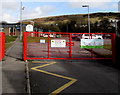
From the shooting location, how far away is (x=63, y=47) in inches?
445

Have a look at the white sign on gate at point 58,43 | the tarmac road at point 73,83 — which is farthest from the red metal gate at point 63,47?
the tarmac road at point 73,83

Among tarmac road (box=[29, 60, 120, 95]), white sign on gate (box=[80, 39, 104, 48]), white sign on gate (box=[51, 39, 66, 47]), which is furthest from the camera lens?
white sign on gate (box=[80, 39, 104, 48])

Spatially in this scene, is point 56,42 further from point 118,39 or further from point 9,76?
point 9,76

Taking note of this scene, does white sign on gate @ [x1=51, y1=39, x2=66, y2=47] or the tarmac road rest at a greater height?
white sign on gate @ [x1=51, y1=39, x2=66, y2=47]

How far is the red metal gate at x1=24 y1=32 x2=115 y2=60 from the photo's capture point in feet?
36.1

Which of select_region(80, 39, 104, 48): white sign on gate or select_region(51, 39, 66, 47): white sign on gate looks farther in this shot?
select_region(80, 39, 104, 48): white sign on gate

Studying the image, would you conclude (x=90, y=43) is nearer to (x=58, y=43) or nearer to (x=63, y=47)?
(x=63, y=47)

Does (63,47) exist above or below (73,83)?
above

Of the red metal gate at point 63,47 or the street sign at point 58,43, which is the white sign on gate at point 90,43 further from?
the street sign at point 58,43

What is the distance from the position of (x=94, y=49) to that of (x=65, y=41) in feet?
7.37

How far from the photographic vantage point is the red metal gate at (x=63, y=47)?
36.1ft

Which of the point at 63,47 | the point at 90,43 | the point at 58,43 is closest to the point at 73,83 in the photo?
the point at 58,43

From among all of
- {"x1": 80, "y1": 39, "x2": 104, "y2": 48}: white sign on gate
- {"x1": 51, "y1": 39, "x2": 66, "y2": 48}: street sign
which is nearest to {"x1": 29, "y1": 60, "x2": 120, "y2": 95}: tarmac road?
{"x1": 51, "y1": 39, "x2": 66, "y2": 48}: street sign

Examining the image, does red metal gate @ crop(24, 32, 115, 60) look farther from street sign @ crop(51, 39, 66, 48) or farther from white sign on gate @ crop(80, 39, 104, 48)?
white sign on gate @ crop(80, 39, 104, 48)
